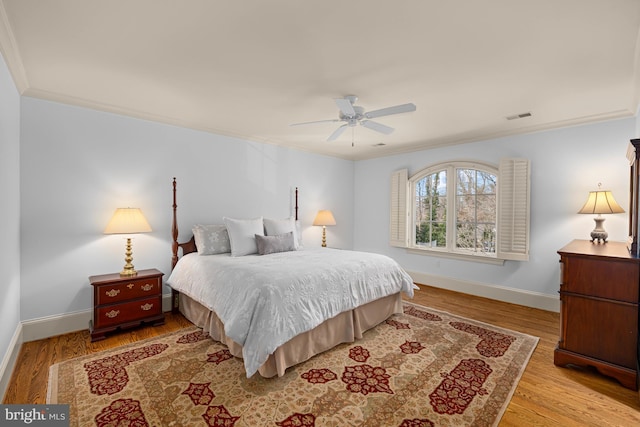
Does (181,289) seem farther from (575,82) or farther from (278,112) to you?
(575,82)

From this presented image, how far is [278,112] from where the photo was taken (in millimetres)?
3514

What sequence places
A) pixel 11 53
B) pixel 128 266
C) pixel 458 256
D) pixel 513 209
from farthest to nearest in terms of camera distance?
pixel 458 256
pixel 513 209
pixel 128 266
pixel 11 53

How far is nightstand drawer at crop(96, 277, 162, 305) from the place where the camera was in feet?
10.0

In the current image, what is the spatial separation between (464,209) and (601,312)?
2.65 metres

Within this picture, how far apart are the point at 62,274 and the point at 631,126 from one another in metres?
6.62

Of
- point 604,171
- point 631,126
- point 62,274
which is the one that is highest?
point 631,126

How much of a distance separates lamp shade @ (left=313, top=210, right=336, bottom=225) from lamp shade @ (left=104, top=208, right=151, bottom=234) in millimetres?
2869

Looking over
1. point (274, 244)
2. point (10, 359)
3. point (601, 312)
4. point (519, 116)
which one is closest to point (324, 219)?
point (274, 244)

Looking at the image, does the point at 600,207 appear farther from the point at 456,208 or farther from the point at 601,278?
the point at 456,208

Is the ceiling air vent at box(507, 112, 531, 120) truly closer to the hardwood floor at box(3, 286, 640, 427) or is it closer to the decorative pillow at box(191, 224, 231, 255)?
the hardwood floor at box(3, 286, 640, 427)

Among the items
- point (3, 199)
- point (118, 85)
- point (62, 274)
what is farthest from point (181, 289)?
point (118, 85)

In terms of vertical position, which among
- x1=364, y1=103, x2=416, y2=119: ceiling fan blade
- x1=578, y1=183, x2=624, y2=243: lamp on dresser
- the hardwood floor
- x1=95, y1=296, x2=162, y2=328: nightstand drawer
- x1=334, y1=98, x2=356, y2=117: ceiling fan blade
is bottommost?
the hardwood floor

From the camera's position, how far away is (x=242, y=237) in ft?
12.5

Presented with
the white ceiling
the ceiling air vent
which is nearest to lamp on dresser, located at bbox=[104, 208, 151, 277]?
the white ceiling
